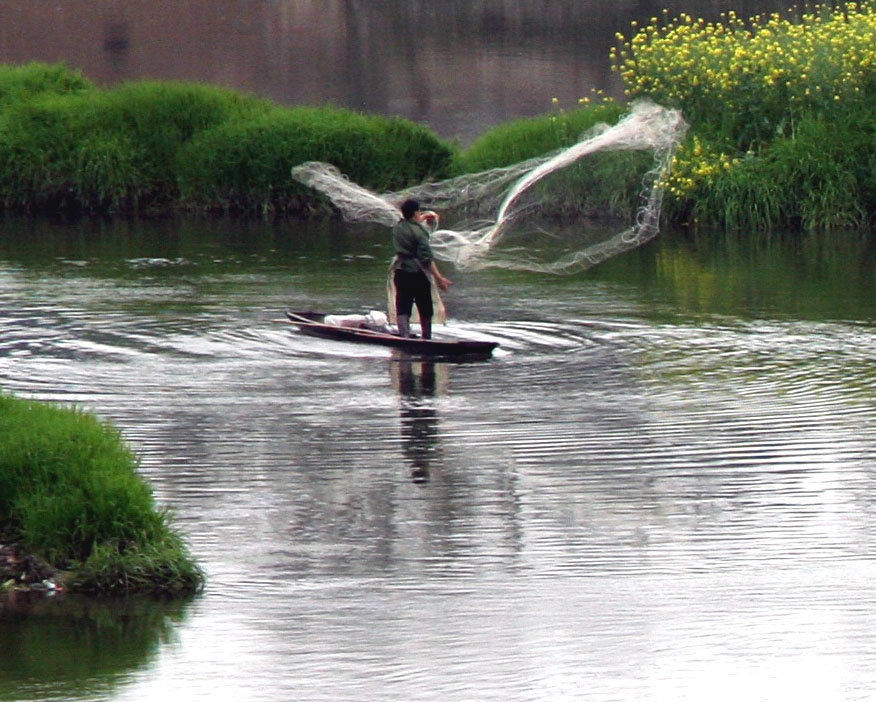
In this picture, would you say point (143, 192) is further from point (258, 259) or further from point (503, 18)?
point (503, 18)

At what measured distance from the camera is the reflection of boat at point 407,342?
21000 millimetres

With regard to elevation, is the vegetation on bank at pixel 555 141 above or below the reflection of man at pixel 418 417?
above

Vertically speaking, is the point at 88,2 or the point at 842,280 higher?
the point at 88,2

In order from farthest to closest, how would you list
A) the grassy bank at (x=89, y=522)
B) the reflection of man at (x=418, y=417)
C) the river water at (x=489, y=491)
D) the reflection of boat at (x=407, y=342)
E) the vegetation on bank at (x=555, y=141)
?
the vegetation on bank at (x=555, y=141) → the reflection of boat at (x=407, y=342) → the reflection of man at (x=418, y=417) → the grassy bank at (x=89, y=522) → the river water at (x=489, y=491)

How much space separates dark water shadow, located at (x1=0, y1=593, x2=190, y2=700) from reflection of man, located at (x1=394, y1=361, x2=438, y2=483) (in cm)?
378

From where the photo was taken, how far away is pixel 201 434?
652 inches

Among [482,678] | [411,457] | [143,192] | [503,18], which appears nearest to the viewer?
[482,678]

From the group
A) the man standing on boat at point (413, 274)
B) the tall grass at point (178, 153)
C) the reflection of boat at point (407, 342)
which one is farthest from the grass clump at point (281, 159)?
the man standing on boat at point (413, 274)

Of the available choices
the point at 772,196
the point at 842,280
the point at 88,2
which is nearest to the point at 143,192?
the point at 772,196

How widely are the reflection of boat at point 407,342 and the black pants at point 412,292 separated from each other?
1.06 feet

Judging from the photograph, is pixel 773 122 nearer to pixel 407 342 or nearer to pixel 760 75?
pixel 760 75

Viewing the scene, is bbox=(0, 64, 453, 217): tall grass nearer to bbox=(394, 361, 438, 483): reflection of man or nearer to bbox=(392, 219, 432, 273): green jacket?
bbox=(392, 219, 432, 273): green jacket

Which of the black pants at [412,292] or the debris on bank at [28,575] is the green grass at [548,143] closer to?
the black pants at [412,292]

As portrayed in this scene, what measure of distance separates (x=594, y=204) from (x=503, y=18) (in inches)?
1451
